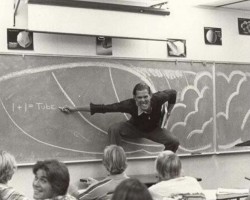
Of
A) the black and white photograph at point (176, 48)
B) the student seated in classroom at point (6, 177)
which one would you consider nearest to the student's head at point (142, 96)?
the black and white photograph at point (176, 48)

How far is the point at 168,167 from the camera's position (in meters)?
3.37

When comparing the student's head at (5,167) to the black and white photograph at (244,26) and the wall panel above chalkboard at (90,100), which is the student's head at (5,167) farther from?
the black and white photograph at (244,26)

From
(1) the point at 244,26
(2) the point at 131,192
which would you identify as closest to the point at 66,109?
(1) the point at 244,26

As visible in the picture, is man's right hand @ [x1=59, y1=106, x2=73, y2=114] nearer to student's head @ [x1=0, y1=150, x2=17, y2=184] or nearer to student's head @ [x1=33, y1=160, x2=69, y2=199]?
student's head @ [x1=0, y1=150, x2=17, y2=184]

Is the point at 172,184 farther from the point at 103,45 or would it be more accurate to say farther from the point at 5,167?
the point at 103,45

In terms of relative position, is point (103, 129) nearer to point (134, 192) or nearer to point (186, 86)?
point (186, 86)

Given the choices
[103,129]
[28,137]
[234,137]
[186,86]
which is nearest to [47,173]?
[28,137]

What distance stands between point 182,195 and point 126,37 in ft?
8.05

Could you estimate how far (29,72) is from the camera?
→ 195 inches

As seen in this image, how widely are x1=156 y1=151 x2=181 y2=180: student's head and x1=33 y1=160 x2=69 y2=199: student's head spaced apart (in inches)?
36.2

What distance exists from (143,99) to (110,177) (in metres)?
1.66

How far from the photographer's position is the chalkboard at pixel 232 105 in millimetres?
6137

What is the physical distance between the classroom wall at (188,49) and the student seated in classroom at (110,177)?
153 cm

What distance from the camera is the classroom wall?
16.3 feet
